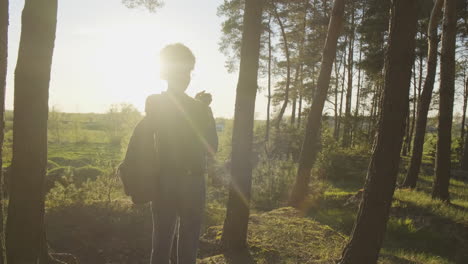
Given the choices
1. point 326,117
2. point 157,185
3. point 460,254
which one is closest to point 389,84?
point 157,185

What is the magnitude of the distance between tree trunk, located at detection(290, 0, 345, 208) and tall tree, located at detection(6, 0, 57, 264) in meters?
6.02

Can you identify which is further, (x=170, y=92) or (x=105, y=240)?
(x=105, y=240)

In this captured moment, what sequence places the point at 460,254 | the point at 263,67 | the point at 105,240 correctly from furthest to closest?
1. the point at 263,67
2. the point at 105,240
3. the point at 460,254

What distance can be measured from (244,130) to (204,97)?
195cm

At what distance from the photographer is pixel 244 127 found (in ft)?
15.2

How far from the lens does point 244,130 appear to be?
463 centimetres

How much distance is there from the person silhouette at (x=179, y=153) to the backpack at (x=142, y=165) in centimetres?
6

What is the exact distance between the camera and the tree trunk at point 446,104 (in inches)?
302

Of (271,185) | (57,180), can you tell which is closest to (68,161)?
(57,180)

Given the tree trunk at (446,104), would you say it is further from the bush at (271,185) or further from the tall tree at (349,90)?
the tall tree at (349,90)

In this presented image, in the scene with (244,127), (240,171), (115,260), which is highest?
(244,127)

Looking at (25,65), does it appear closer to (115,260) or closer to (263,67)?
(115,260)

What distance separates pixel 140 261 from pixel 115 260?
484 millimetres

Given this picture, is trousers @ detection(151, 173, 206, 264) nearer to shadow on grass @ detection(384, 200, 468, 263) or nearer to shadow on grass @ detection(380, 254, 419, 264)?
shadow on grass @ detection(380, 254, 419, 264)
